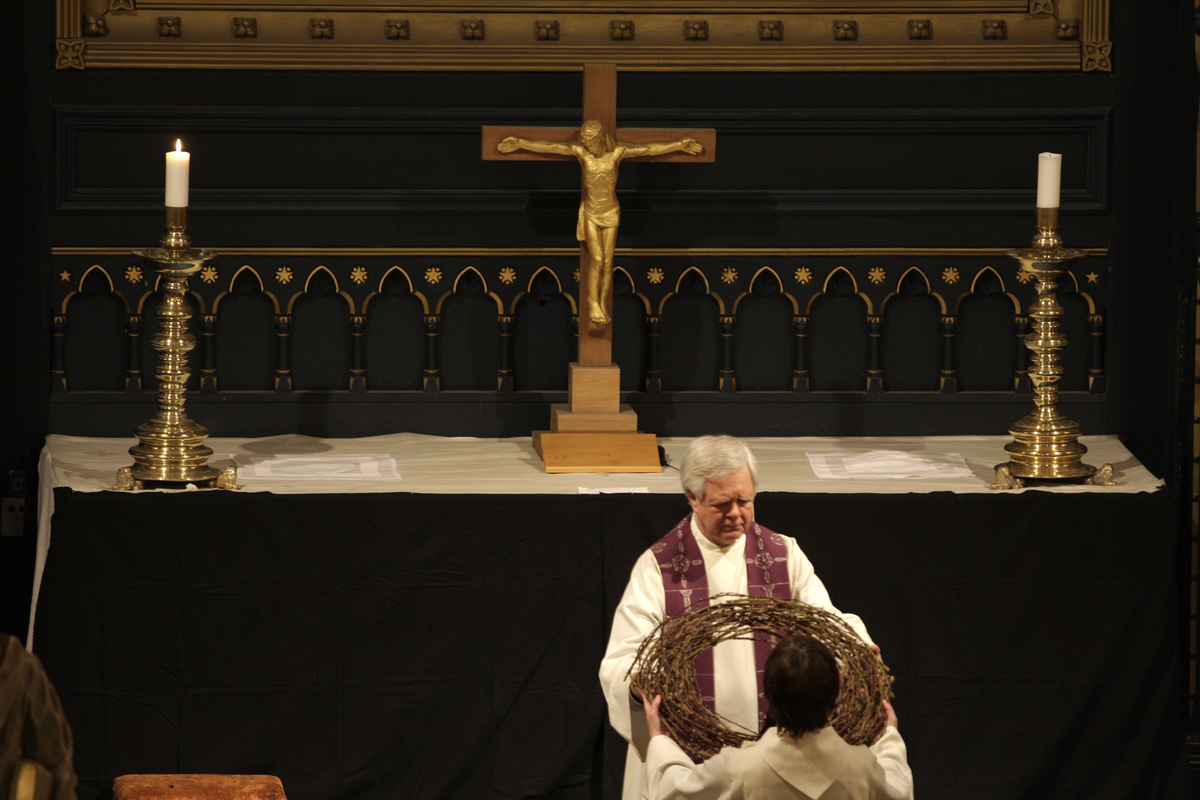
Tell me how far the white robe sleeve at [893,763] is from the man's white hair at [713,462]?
28.0 inches

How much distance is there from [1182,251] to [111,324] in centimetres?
355

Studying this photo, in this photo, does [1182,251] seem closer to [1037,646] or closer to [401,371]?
[1037,646]

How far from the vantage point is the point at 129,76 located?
18.6 ft

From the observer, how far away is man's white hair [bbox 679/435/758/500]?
372cm

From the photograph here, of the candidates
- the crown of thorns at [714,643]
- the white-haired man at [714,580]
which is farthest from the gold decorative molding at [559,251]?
the crown of thorns at [714,643]

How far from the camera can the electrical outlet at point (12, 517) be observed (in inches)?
224

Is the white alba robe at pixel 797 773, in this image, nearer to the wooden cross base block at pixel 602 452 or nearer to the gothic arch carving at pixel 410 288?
the wooden cross base block at pixel 602 452

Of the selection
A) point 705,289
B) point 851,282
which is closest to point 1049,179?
point 851,282

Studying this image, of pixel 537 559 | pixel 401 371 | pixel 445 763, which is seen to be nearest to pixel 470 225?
pixel 401 371

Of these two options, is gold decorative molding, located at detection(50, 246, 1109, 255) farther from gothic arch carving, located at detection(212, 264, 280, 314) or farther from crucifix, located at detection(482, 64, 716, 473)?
crucifix, located at detection(482, 64, 716, 473)

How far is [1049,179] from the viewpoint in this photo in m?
5.04

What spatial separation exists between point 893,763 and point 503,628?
72.8 inches

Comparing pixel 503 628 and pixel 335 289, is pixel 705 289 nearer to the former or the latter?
pixel 335 289

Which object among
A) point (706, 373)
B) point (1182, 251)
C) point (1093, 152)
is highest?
point (1093, 152)
